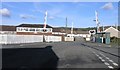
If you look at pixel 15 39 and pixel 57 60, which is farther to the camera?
pixel 15 39

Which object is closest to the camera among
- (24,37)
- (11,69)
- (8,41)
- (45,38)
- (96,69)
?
(11,69)

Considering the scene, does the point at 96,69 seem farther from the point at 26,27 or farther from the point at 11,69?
the point at 26,27

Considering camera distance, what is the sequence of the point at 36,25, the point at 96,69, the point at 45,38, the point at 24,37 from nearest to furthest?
the point at 96,69 < the point at 24,37 < the point at 45,38 < the point at 36,25

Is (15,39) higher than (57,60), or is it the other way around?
(15,39)

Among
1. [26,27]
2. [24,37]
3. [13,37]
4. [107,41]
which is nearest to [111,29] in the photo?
[26,27]

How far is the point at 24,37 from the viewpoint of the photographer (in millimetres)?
66312

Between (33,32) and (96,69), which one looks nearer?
(96,69)

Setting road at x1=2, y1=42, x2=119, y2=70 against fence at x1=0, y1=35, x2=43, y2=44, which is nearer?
road at x1=2, y1=42, x2=119, y2=70

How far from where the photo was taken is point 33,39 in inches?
2926

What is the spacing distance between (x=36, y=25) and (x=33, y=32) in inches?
361

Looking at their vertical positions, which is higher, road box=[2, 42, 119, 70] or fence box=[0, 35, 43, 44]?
fence box=[0, 35, 43, 44]

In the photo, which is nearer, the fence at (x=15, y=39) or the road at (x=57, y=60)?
the road at (x=57, y=60)

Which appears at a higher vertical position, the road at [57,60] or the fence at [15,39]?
the fence at [15,39]

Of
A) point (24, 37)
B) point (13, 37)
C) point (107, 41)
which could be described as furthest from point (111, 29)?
point (13, 37)
